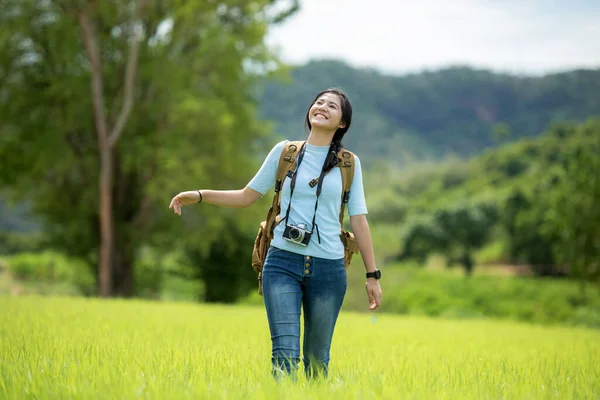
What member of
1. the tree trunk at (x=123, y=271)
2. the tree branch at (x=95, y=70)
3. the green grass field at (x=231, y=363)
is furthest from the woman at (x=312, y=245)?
the tree trunk at (x=123, y=271)

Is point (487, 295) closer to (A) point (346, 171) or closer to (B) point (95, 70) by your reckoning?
(B) point (95, 70)

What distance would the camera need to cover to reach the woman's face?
4.60 metres

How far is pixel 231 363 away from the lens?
5.50m

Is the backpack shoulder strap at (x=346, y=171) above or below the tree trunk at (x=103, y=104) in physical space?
below

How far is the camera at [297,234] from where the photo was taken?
432 centimetres

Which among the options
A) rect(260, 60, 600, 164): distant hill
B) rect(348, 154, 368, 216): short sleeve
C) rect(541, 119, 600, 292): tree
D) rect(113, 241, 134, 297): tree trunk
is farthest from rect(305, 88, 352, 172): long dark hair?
rect(260, 60, 600, 164): distant hill

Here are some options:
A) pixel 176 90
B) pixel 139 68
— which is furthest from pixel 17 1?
pixel 176 90

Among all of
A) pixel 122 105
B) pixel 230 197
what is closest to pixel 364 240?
pixel 230 197

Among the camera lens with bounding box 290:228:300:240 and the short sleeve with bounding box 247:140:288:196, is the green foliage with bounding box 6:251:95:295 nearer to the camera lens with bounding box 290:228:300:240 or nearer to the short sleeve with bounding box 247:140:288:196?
the short sleeve with bounding box 247:140:288:196

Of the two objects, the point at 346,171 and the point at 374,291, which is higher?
the point at 346,171

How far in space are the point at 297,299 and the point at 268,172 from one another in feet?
2.85

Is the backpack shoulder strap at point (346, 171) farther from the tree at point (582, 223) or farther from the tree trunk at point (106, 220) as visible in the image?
the tree at point (582, 223)

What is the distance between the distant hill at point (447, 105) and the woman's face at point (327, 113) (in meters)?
117

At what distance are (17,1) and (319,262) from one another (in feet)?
65.3
